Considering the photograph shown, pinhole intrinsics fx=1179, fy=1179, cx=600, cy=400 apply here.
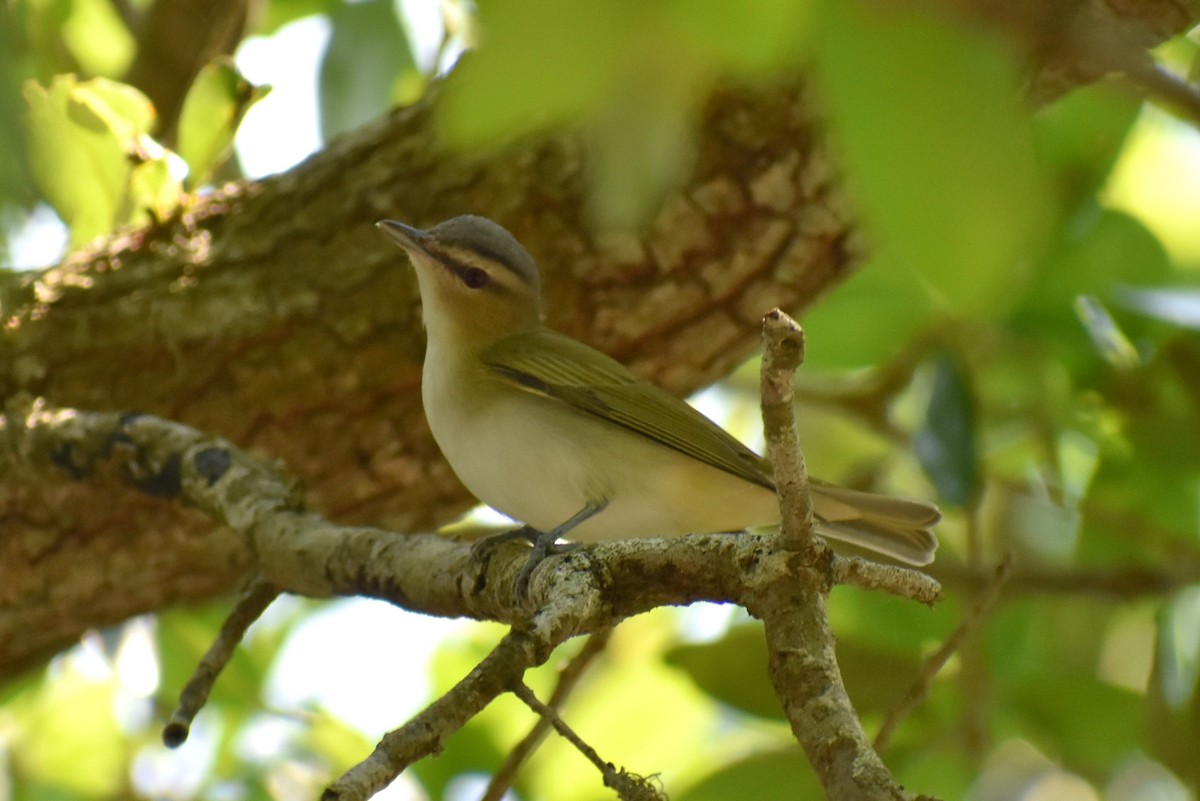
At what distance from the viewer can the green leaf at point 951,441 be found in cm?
335

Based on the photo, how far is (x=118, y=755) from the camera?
393 cm

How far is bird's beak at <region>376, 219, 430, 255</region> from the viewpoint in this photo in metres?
3.09

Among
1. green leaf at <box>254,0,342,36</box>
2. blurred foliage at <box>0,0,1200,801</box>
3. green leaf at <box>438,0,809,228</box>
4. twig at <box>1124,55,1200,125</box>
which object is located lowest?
blurred foliage at <box>0,0,1200,801</box>

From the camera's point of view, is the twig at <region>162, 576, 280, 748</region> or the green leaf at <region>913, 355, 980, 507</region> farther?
the green leaf at <region>913, 355, 980, 507</region>

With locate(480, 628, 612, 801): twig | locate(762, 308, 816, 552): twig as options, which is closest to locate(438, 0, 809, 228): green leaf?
locate(762, 308, 816, 552): twig

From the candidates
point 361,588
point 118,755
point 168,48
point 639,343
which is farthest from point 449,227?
point 118,755

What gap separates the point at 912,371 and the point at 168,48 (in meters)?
2.76

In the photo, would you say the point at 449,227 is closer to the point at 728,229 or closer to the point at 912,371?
the point at 728,229

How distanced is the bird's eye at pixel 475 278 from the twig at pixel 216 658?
43.5 inches

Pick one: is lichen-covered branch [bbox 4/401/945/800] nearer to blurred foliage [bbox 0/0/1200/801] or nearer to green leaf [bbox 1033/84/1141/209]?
blurred foliage [bbox 0/0/1200/801]

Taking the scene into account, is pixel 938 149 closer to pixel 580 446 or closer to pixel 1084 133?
pixel 1084 133

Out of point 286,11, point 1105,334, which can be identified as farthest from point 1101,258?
point 286,11

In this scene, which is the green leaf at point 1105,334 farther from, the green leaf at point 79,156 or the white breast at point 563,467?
the green leaf at point 79,156

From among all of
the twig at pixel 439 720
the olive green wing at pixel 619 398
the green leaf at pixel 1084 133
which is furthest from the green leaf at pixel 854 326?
the twig at pixel 439 720
